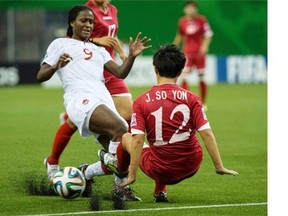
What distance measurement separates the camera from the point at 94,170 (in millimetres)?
8133

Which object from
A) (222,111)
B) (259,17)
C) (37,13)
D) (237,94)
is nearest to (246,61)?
(259,17)

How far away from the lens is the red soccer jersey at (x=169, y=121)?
23.5 feet

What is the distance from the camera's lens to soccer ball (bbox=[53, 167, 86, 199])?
305 inches

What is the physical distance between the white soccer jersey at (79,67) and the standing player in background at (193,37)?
11958 mm

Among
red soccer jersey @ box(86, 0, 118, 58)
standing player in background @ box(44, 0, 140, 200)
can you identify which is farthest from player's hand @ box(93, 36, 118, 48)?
red soccer jersey @ box(86, 0, 118, 58)

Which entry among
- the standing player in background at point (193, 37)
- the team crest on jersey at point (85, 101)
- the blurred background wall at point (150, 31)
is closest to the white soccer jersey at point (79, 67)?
the team crest on jersey at point (85, 101)

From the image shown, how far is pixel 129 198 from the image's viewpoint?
7957 mm

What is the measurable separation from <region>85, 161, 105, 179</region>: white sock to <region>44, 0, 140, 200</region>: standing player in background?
2.93 ft

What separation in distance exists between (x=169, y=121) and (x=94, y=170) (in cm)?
121

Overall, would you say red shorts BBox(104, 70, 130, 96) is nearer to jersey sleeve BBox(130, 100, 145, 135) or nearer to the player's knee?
the player's knee

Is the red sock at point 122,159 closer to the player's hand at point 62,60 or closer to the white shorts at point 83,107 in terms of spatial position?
the white shorts at point 83,107

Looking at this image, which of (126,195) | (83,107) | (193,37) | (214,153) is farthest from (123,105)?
(193,37)

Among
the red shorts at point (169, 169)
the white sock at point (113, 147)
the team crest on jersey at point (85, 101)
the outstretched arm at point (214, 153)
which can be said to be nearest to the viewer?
the outstretched arm at point (214, 153)

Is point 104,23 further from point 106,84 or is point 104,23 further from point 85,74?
point 85,74
